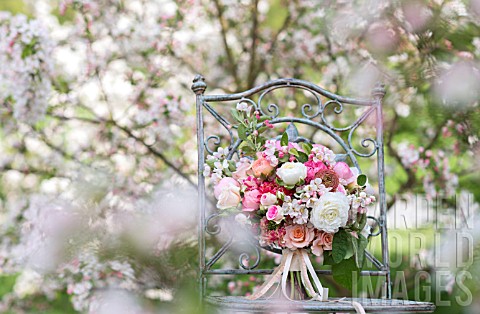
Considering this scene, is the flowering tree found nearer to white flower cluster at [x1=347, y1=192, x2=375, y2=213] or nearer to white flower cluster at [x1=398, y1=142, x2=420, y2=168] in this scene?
white flower cluster at [x1=398, y1=142, x2=420, y2=168]

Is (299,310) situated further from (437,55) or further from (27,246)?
(27,246)

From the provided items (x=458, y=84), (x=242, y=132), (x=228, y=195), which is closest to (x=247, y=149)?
(x=242, y=132)

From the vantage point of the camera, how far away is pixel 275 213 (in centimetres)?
169

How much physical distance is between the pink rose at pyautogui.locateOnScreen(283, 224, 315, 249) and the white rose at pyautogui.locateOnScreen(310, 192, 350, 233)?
2.1 inches

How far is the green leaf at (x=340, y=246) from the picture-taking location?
1707mm

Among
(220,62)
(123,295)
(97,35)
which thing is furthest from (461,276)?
(97,35)

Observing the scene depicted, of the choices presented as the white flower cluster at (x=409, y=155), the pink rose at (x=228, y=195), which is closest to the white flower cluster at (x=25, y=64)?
the pink rose at (x=228, y=195)

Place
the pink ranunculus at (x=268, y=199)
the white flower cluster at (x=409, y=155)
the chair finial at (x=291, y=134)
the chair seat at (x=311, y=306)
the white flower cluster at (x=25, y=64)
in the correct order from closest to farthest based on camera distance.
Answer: the chair seat at (x=311, y=306), the pink ranunculus at (x=268, y=199), the chair finial at (x=291, y=134), the white flower cluster at (x=25, y=64), the white flower cluster at (x=409, y=155)

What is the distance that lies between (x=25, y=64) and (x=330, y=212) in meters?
1.63

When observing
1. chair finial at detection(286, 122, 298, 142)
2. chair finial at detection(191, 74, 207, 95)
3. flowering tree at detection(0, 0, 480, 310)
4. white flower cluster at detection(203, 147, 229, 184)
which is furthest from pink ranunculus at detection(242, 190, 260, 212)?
flowering tree at detection(0, 0, 480, 310)

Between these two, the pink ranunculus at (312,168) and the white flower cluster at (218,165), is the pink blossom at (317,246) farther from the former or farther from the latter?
the white flower cluster at (218,165)

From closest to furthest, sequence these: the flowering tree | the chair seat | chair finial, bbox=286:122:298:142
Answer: the chair seat
chair finial, bbox=286:122:298:142
the flowering tree

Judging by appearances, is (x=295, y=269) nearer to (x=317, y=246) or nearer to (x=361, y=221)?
(x=317, y=246)

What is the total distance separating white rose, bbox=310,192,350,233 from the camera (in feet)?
5.43
